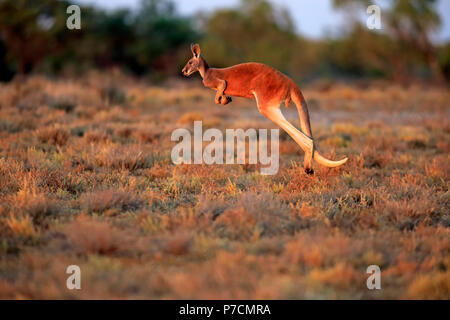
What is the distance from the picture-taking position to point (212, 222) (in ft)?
15.9

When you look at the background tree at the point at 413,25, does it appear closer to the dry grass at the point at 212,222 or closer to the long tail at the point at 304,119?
the dry grass at the point at 212,222

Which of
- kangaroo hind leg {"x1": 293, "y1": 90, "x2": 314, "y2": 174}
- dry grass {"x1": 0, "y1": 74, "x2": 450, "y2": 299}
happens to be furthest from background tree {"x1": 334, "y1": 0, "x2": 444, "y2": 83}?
kangaroo hind leg {"x1": 293, "y1": 90, "x2": 314, "y2": 174}

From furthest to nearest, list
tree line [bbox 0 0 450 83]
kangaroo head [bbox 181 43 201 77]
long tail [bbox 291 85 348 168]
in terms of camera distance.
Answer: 1. tree line [bbox 0 0 450 83]
2. long tail [bbox 291 85 348 168]
3. kangaroo head [bbox 181 43 201 77]

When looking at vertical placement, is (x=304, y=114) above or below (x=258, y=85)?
below

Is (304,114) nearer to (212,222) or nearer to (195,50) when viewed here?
(195,50)

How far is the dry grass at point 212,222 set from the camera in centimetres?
366

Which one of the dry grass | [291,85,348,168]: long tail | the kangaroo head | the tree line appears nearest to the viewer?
the dry grass

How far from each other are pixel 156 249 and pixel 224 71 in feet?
8.98

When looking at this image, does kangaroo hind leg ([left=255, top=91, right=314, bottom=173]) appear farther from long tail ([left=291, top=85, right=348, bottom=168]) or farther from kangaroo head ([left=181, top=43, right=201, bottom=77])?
kangaroo head ([left=181, top=43, right=201, bottom=77])

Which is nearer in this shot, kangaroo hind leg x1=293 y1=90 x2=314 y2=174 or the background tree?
kangaroo hind leg x1=293 y1=90 x2=314 y2=174

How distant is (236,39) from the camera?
3941cm

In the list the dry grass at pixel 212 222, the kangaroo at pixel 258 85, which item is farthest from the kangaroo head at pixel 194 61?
the dry grass at pixel 212 222

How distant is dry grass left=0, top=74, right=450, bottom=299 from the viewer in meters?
3.66

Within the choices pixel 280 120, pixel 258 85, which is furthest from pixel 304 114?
pixel 258 85
